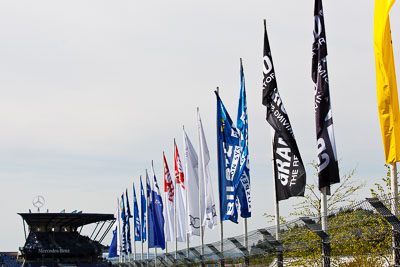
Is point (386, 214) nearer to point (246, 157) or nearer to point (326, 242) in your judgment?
point (326, 242)

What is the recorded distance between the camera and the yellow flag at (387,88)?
13680mm

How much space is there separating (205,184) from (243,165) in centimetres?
567

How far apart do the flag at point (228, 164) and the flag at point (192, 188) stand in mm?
6247

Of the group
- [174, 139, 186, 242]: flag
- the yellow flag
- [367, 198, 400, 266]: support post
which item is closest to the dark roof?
[174, 139, 186, 242]: flag

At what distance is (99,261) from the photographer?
85438 mm

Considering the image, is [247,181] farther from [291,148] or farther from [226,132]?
[291,148]

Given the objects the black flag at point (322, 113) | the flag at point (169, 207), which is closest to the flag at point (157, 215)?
the flag at point (169, 207)

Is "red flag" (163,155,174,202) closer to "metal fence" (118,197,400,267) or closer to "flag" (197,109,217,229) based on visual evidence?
"flag" (197,109,217,229)

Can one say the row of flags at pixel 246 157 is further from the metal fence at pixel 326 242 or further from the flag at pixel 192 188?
the metal fence at pixel 326 242

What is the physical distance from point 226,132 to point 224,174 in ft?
4.99

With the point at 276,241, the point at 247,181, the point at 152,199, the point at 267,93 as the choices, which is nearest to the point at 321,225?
the point at 276,241

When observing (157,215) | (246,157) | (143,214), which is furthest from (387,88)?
(143,214)

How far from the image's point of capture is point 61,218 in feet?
279

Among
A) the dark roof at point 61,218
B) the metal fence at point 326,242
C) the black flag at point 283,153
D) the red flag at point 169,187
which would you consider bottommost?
the metal fence at point 326,242
